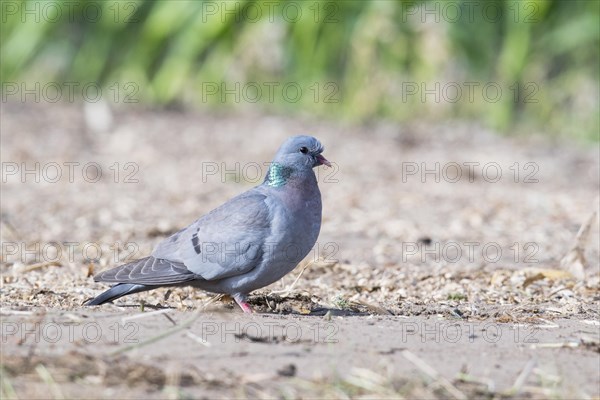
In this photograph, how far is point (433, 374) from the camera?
3.37m

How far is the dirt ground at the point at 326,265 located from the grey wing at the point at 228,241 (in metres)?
0.20

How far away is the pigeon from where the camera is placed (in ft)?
14.6

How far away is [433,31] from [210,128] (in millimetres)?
2459

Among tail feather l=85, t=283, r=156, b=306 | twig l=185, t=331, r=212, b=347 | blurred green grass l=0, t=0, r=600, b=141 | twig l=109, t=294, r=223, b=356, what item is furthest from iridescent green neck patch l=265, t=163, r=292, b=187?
blurred green grass l=0, t=0, r=600, b=141

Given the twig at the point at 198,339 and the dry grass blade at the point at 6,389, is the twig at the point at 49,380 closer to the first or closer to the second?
the dry grass blade at the point at 6,389

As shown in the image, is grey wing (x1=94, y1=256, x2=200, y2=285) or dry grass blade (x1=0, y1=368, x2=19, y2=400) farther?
grey wing (x1=94, y1=256, x2=200, y2=285)

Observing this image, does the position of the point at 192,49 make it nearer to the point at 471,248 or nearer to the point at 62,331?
the point at 471,248

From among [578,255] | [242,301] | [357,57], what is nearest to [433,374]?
[242,301]

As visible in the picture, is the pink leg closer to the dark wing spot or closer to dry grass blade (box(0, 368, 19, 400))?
the dark wing spot

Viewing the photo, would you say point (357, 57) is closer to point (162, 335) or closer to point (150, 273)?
point (150, 273)

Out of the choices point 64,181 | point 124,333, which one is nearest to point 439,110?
point 64,181

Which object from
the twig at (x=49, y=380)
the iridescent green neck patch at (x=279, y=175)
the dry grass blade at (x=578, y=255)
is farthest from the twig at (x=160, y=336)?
the dry grass blade at (x=578, y=255)

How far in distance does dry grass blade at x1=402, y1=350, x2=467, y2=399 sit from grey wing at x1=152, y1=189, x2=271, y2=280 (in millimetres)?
1041

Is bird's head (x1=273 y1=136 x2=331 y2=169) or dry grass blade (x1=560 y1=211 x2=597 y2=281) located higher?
bird's head (x1=273 y1=136 x2=331 y2=169)
